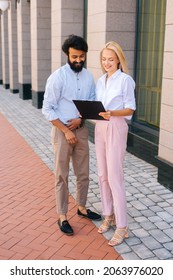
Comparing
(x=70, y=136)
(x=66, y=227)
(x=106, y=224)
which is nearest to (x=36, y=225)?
(x=66, y=227)

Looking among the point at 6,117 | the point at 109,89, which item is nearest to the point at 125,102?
the point at 109,89

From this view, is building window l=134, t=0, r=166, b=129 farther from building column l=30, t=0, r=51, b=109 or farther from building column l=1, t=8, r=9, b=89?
building column l=1, t=8, r=9, b=89

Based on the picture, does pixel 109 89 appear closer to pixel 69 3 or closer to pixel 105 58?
pixel 105 58

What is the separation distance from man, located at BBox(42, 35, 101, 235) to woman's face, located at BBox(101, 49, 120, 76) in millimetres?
304

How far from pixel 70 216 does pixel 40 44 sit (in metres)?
9.83

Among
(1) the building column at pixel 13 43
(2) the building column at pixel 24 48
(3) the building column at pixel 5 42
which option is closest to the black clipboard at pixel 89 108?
(2) the building column at pixel 24 48

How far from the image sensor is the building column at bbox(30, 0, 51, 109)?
13188 millimetres

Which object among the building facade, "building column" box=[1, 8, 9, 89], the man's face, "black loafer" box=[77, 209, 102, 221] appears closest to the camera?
the man's face

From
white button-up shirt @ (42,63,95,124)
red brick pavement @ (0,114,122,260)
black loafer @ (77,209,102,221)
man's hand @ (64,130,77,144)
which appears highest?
white button-up shirt @ (42,63,95,124)

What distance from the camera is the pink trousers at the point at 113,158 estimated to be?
12.5 feet

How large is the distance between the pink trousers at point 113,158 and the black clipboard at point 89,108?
5.5 inches

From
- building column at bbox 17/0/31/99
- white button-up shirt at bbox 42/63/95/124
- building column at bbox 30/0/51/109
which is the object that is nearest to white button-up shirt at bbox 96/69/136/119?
white button-up shirt at bbox 42/63/95/124

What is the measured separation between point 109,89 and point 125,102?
21 centimetres

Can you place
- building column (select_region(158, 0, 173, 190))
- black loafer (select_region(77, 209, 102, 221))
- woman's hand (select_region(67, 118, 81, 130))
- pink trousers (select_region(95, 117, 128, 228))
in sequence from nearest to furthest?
1. pink trousers (select_region(95, 117, 128, 228))
2. woman's hand (select_region(67, 118, 81, 130))
3. black loafer (select_region(77, 209, 102, 221))
4. building column (select_region(158, 0, 173, 190))
